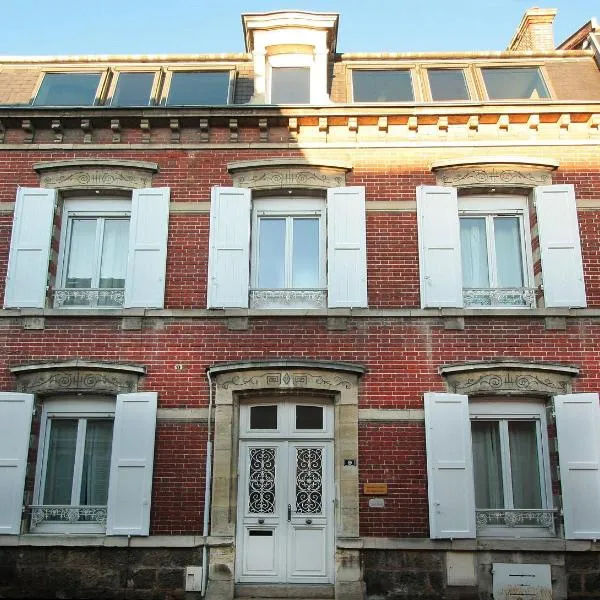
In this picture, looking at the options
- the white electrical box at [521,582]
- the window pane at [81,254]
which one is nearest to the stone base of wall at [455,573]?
the white electrical box at [521,582]

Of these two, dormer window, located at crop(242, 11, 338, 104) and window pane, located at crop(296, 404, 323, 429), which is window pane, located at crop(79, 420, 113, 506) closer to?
window pane, located at crop(296, 404, 323, 429)

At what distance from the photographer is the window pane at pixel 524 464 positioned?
843 cm

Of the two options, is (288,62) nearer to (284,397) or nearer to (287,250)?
(287,250)

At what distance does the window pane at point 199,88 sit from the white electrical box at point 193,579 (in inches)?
269

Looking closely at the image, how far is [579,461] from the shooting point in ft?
26.9

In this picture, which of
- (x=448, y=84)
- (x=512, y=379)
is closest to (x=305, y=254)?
(x=512, y=379)

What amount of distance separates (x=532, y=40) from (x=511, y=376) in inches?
279

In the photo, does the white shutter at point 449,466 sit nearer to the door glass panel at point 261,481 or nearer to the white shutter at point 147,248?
the door glass panel at point 261,481

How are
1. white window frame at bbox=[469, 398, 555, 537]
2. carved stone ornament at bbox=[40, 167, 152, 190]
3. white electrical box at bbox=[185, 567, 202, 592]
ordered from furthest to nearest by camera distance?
carved stone ornament at bbox=[40, 167, 152, 190] → white window frame at bbox=[469, 398, 555, 537] → white electrical box at bbox=[185, 567, 202, 592]

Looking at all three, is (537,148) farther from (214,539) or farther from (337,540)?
(214,539)

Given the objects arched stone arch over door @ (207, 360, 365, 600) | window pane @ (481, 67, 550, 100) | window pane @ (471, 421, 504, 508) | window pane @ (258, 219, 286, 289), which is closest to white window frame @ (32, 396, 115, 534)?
arched stone arch over door @ (207, 360, 365, 600)

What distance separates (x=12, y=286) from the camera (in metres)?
8.98

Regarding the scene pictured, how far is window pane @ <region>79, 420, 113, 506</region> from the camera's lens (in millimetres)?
8492

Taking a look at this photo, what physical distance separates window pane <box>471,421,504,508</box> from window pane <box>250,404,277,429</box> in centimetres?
264
